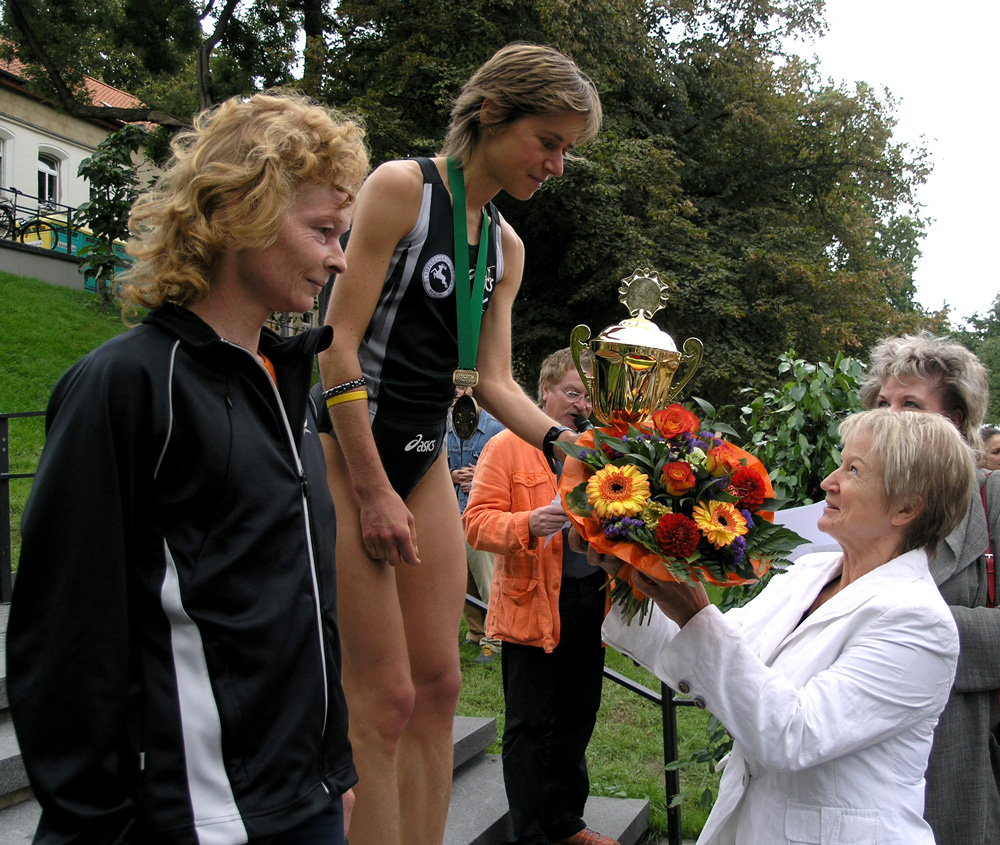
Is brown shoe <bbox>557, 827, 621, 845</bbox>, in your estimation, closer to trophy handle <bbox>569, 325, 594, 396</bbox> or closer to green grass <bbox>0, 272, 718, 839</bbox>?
green grass <bbox>0, 272, 718, 839</bbox>

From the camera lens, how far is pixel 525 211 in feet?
52.3

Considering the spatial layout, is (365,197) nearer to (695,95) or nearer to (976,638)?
(976,638)

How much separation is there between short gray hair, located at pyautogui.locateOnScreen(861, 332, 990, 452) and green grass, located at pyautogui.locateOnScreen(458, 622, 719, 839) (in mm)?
1858

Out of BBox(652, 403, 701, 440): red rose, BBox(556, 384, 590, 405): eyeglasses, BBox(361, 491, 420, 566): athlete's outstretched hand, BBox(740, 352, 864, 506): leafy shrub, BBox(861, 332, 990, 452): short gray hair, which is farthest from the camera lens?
BBox(556, 384, 590, 405): eyeglasses

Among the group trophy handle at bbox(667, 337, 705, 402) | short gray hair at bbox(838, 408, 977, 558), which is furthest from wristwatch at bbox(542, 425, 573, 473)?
short gray hair at bbox(838, 408, 977, 558)

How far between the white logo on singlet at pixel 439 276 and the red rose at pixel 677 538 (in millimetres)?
801

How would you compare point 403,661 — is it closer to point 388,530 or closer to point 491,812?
point 388,530

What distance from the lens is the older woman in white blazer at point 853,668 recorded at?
2.04 meters

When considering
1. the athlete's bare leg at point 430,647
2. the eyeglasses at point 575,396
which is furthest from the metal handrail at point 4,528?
the athlete's bare leg at point 430,647

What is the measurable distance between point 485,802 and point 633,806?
0.75m

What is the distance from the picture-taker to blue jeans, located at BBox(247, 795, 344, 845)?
150cm

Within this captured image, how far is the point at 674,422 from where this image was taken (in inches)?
86.8

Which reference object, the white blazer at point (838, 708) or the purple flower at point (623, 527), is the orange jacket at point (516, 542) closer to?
the white blazer at point (838, 708)

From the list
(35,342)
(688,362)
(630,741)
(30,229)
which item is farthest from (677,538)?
(30,229)
